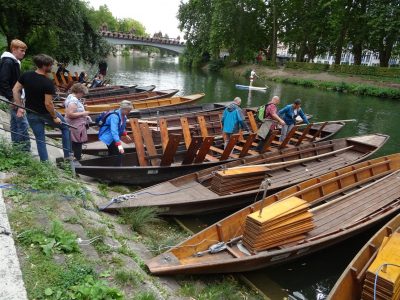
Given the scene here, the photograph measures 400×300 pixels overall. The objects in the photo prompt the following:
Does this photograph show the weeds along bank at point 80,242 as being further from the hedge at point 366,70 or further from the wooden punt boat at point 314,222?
the hedge at point 366,70

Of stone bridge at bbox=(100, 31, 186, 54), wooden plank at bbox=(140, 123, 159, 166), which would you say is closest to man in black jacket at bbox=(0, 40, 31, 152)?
wooden plank at bbox=(140, 123, 159, 166)

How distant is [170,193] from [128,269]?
125 inches

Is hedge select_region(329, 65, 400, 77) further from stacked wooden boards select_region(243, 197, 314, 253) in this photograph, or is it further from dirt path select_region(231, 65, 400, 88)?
stacked wooden boards select_region(243, 197, 314, 253)

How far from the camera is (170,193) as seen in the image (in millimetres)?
7582

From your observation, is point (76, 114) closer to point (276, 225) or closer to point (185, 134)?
point (185, 134)

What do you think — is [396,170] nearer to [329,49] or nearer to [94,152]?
[94,152]

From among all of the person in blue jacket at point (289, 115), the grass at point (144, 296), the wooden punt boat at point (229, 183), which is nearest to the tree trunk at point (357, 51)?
the person in blue jacket at point (289, 115)

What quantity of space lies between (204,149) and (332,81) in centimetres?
Result: 3326

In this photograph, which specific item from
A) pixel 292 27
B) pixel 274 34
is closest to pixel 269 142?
pixel 292 27

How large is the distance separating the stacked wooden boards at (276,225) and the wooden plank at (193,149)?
3.43 m

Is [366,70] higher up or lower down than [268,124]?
higher up

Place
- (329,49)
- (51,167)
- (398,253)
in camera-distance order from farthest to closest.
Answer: (329,49) → (51,167) → (398,253)

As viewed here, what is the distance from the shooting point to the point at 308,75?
42719 mm

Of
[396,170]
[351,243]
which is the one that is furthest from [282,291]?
[396,170]
